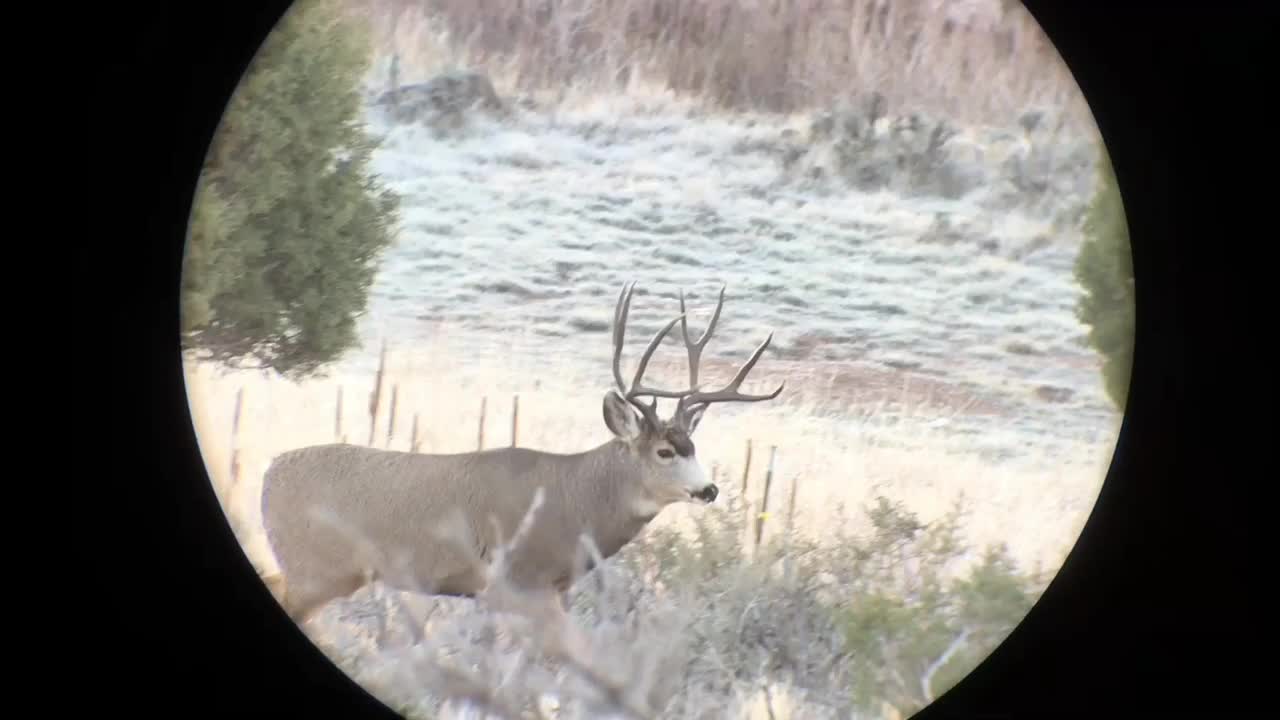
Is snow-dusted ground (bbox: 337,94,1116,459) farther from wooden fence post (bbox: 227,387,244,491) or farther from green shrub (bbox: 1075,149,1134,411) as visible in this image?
wooden fence post (bbox: 227,387,244,491)

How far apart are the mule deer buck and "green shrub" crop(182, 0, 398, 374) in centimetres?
37

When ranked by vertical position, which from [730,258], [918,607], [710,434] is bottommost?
[918,607]

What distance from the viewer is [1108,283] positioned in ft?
12.5

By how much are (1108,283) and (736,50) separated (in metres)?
1.34

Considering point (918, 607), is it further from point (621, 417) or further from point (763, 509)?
point (621, 417)

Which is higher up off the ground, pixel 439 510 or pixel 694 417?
pixel 694 417

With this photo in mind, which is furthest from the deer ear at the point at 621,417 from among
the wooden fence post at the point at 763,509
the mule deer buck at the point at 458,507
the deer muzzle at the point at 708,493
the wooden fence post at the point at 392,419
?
the wooden fence post at the point at 392,419

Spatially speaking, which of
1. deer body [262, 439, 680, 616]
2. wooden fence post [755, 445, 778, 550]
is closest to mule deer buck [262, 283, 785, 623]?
deer body [262, 439, 680, 616]

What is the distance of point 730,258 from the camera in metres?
3.73

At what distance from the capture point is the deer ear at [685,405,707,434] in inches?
144

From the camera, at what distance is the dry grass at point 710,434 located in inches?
146

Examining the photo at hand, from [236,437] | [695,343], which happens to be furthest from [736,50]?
[236,437]

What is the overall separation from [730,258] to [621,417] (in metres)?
0.58

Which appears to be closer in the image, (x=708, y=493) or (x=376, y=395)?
(x=708, y=493)
